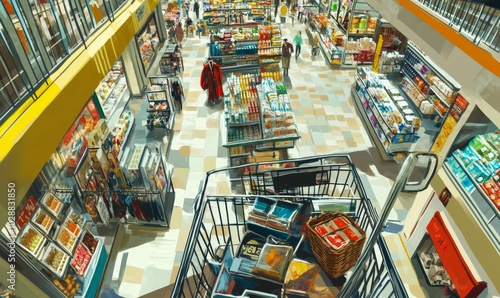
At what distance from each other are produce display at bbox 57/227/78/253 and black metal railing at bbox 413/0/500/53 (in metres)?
6.43

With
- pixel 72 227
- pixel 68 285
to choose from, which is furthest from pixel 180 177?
pixel 68 285

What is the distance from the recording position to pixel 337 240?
2041 mm

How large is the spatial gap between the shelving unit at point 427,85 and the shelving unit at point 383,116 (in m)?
1.06

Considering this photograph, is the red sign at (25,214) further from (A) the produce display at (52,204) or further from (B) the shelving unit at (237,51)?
(B) the shelving unit at (237,51)

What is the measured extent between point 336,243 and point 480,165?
398 cm

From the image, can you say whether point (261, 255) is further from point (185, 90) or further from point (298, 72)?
point (298, 72)

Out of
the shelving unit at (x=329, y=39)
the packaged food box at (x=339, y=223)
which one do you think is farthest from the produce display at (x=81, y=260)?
the shelving unit at (x=329, y=39)

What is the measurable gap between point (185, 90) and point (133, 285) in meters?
7.29

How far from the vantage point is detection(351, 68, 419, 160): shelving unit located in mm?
7380

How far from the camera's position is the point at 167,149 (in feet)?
27.0

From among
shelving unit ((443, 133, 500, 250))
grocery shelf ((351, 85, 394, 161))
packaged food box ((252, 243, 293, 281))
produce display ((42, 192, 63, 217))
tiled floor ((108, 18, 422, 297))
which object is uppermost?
packaged food box ((252, 243, 293, 281))

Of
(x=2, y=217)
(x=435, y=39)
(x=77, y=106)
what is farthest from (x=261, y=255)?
(x=435, y=39)

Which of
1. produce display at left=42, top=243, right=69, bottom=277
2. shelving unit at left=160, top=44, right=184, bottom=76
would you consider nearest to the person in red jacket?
shelving unit at left=160, top=44, right=184, bottom=76

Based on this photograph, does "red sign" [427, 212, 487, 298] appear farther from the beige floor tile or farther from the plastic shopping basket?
the beige floor tile
